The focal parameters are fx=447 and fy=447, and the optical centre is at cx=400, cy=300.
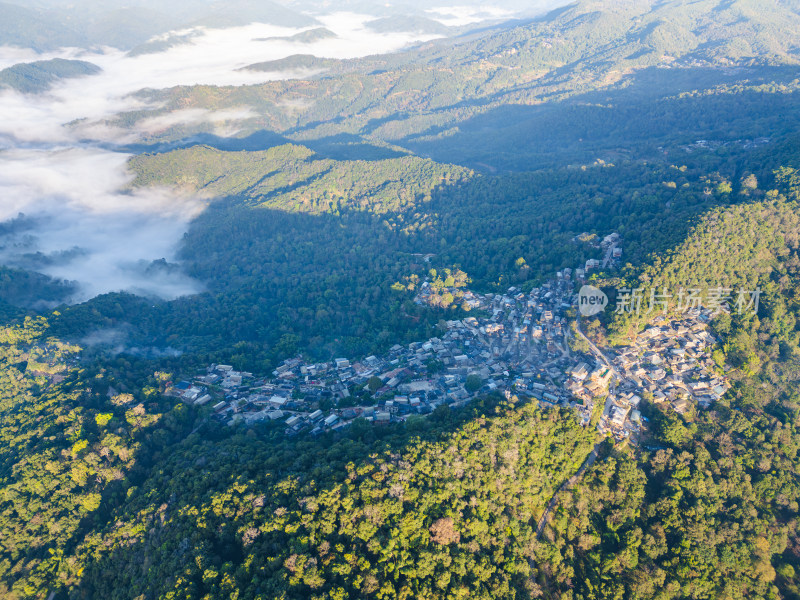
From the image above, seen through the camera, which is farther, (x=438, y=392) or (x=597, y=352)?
(x=597, y=352)

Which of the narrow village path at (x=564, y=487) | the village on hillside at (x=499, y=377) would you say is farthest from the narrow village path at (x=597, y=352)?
the narrow village path at (x=564, y=487)

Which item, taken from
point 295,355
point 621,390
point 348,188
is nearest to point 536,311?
point 621,390

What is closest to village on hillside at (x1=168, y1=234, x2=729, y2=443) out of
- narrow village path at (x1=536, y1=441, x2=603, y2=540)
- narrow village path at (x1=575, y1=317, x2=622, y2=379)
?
narrow village path at (x1=575, y1=317, x2=622, y2=379)

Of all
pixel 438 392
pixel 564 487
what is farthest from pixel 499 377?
pixel 564 487

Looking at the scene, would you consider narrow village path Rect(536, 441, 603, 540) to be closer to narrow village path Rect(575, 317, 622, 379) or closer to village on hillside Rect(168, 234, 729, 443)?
village on hillside Rect(168, 234, 729, 443)

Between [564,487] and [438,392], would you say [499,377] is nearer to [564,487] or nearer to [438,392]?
[438,392]

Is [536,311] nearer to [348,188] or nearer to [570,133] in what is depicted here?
[348,188]

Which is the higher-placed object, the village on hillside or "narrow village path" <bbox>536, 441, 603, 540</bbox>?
the village on hillside
